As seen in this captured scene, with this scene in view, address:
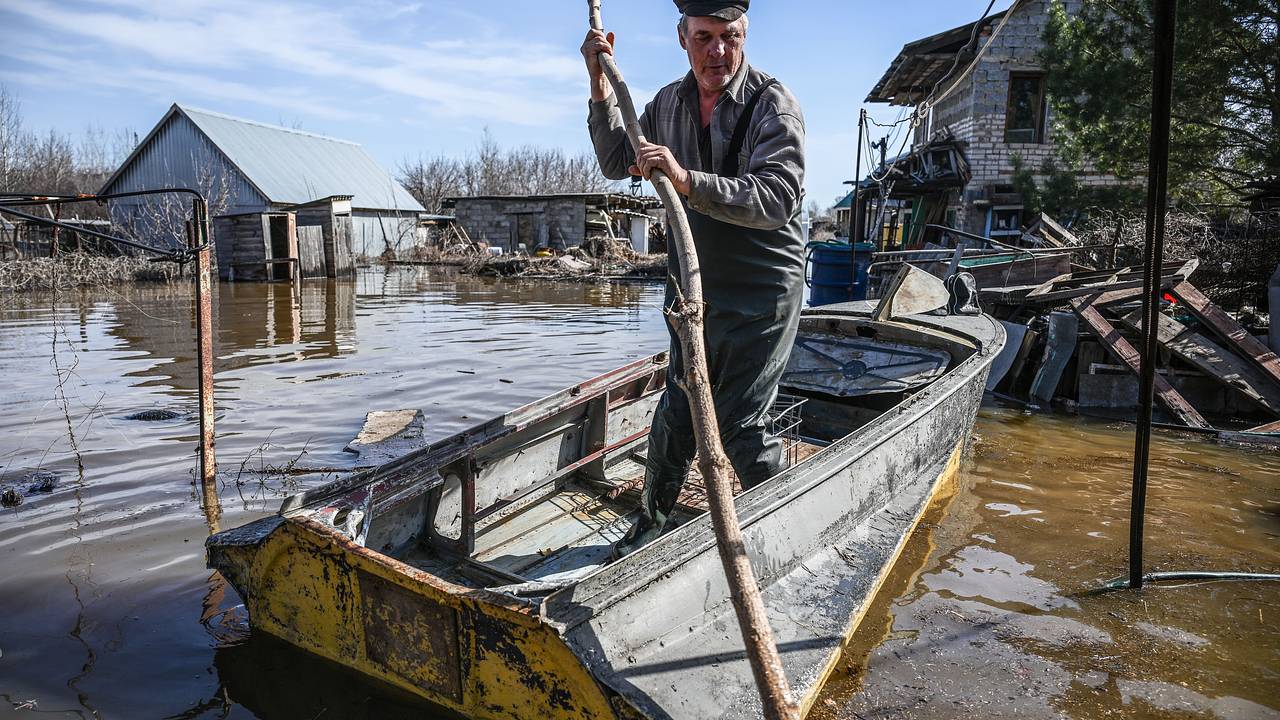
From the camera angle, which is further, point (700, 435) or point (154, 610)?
point (154, 610)

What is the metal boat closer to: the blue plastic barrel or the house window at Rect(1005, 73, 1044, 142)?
the blue plastic barrel

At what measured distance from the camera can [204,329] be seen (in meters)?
4.61

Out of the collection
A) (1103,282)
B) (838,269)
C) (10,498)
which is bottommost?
(10,498)

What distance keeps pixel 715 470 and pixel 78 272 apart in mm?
20727

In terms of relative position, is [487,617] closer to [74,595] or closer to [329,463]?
[74,595]

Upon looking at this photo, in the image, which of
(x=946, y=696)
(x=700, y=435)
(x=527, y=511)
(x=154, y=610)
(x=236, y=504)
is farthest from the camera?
(x=236, y=504)

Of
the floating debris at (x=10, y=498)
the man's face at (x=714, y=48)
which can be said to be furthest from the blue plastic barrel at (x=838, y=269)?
the floating debris at (x=10, y=498)

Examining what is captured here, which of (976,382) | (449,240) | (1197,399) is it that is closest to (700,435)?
(976,382)

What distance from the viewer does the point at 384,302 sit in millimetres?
17156

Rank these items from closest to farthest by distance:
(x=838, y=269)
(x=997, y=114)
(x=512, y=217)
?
(x=838, y=269) < (x=997, y=114) < (x=512, y=217)

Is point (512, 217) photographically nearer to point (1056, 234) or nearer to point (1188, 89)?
point (1056, 234)

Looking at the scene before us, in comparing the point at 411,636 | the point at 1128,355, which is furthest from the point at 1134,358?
the point at 411,636

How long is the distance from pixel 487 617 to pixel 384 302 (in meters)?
15.9

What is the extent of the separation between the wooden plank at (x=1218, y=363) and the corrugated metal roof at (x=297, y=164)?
25086 mm
